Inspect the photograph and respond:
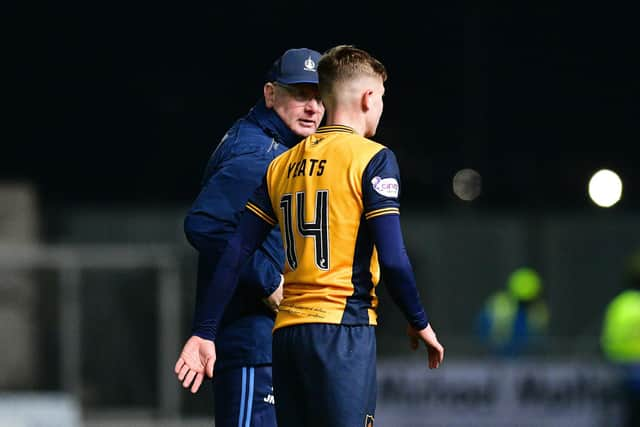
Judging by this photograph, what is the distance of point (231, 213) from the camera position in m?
5.35

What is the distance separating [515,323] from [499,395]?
5.64 metres

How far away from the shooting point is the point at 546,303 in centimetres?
3084

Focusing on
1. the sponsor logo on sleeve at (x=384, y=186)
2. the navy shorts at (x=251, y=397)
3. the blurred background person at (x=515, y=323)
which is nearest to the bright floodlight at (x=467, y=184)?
the blurred background person at (x=515, y=323)

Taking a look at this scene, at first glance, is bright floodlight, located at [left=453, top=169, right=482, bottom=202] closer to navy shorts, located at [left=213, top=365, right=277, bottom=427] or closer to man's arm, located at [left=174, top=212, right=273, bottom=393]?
navy shorts, located at [left=213, top=365, right=277, bottom=427]

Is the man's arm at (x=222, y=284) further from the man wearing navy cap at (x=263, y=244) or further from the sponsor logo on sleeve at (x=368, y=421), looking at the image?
the sponsor logo on sleeve at (x=368, y=421)

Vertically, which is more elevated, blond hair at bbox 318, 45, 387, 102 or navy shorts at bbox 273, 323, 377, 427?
blond hair at bbox 318, 45, 387, 102

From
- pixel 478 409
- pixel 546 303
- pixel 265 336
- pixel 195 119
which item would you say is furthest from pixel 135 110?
pixel 265 336

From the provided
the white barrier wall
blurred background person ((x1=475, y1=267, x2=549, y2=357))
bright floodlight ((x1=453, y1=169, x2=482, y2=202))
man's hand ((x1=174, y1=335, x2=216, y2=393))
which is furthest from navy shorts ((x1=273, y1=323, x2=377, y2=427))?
bright floodlight ((x1=453, y1=169, x2=482, y2=202))

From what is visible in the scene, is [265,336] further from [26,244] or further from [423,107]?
[423,107]

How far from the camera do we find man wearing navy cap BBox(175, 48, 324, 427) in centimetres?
535

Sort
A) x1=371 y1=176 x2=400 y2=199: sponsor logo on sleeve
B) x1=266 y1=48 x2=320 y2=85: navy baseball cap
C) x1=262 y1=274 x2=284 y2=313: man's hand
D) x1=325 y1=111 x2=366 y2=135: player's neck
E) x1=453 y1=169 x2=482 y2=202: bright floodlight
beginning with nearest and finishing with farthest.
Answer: x1=371 y1=176 x2=400 y2=199: sponsor logo on sleeve, x1=325 y1=111 x2=366 y2=135: player's neck, x1=262 y1=274 x2=284 y2=313: man's hand, x1=266 y1=48 x2=320 y2=85: navy baseball cap, x1=453 y1=169 x2=482 y2=202: bright floodlight

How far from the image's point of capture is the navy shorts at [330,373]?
180 inches

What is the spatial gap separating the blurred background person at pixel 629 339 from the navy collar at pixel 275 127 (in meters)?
8.24

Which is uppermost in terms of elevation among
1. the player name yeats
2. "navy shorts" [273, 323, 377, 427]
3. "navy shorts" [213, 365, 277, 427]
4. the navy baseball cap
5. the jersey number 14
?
the navy baseball cap
